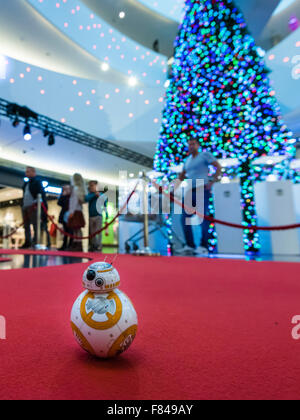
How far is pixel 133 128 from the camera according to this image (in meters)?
9.62

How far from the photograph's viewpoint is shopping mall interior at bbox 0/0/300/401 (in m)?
0.56

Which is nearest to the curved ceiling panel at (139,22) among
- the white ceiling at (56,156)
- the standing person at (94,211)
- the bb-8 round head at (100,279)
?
the white ceiling at (56,156)

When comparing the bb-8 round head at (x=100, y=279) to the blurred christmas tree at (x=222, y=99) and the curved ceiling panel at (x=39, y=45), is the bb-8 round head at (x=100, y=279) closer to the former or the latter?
the blurred christmas tree at (x=222, y=99)

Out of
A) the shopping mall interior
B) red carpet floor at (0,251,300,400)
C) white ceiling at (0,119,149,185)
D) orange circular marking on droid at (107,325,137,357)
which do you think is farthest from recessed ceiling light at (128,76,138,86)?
orange circular marking on droid at (107,325,137,357)

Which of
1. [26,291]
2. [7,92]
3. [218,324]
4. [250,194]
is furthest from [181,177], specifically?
[7,92]

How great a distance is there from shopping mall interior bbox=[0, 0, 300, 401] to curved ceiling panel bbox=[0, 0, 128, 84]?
0.15 ft

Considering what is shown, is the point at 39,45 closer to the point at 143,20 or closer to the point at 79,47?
the point at 79,47

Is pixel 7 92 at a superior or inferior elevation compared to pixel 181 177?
superior

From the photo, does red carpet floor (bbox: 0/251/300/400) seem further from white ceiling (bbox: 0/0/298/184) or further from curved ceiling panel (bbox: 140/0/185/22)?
curved ceiling panel (bbox: 140/0/185/22)

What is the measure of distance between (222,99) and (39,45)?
22.5 ft

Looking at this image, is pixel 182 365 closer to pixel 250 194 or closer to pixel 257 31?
pixel 250 194

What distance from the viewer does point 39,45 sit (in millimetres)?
8625

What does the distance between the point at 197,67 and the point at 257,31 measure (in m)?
4.71

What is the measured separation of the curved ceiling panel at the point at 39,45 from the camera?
7690 mm
